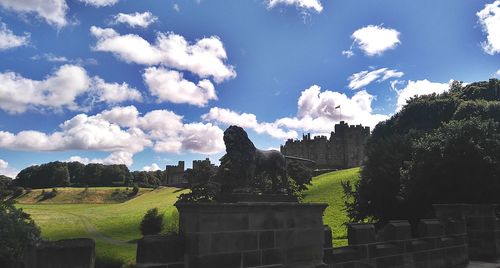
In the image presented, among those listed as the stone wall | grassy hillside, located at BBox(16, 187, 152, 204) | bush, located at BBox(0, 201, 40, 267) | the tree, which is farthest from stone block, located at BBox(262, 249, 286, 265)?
grassy hillside, located at BBox(16, 187, 152, 204)

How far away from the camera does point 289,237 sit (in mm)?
8102

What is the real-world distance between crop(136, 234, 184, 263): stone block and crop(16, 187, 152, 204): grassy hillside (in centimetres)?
10998

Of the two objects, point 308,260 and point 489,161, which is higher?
point 489,161

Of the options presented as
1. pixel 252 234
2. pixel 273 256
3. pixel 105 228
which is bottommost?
pixel 105 228

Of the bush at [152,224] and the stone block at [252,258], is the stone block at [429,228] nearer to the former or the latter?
the stone block at [252,258]

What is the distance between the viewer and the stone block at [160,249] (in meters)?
6.34

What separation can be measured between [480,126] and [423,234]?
10455 millimetres

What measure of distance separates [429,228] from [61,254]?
35.8 ft

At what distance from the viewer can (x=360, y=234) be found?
33.2 ft

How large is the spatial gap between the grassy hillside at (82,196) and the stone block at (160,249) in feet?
361

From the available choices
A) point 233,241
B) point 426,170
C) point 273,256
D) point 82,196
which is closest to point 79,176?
point 82,196

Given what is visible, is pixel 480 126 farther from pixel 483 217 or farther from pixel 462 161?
pixel 483 217

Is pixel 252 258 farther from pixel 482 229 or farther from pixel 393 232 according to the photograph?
pixel 482 229

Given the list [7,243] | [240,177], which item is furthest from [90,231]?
[240,177]
